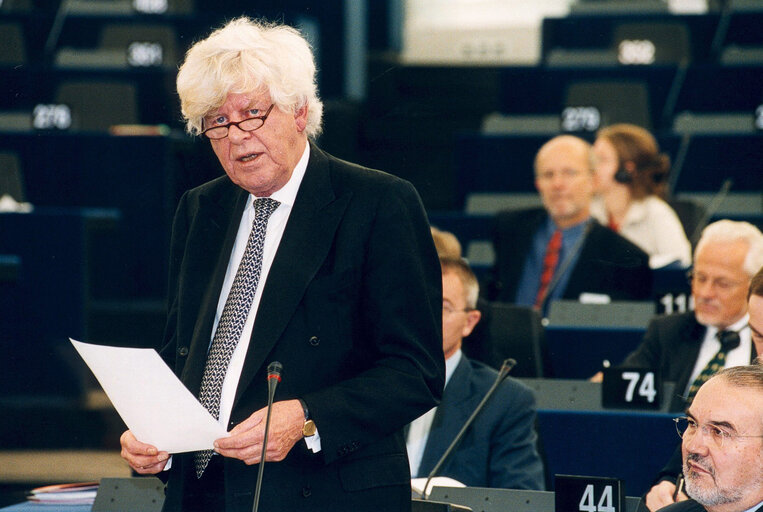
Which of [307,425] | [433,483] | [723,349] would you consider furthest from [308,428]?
[723,349]

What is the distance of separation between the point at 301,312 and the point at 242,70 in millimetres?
365

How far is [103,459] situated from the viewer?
14.9ft

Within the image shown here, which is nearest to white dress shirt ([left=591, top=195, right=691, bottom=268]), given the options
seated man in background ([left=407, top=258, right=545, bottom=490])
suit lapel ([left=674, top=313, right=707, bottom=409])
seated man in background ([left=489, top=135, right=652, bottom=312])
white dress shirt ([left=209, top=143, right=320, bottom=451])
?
seated man in background ([left=489, top=135, right=652, bottom=312])

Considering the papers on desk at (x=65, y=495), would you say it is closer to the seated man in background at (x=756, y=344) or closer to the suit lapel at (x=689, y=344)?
the seated man in background at (x=756, y=344)

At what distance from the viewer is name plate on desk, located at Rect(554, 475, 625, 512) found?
2033 millimetres

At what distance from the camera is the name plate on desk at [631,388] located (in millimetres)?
3115

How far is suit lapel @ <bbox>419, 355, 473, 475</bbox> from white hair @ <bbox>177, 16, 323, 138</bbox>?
142 cm

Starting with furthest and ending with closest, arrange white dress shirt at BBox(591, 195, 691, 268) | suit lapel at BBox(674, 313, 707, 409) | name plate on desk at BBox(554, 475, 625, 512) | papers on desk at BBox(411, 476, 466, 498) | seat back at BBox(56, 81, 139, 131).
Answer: seat back at BBox(56, 81, 139, 131)
white dress shirt at BBox(591, 195, 691, 268)
suit lapel at BBox(674, 313, 707, 409)
papers on desk at BBox(411, 476, 466, 498)
name plate on desk at BBox(554, 475, 625, 512)

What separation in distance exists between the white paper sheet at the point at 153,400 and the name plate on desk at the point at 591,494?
0.73 metres

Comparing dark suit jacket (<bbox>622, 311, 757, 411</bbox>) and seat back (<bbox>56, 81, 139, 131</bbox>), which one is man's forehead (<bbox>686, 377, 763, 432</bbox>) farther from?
seat back (<bbox>56, 81, 139, 131</bbox>)

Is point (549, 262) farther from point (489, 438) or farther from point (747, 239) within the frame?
point (489, 438)

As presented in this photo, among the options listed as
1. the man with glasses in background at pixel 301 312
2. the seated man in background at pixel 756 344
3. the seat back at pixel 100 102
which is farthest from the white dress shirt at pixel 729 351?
the seat back at pixel 100 102

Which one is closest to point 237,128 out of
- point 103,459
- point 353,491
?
point 353,491

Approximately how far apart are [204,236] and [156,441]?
1.10 ft
